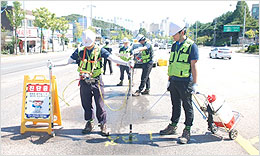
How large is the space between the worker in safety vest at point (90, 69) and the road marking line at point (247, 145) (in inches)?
94.1

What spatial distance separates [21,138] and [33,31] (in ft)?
145

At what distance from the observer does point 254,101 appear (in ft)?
25.3

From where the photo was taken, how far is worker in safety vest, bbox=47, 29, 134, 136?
14.9ft

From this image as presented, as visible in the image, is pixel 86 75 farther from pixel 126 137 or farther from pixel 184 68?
pixel 184 68

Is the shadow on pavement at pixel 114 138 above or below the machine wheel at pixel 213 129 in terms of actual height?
below

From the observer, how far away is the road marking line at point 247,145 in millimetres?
4019

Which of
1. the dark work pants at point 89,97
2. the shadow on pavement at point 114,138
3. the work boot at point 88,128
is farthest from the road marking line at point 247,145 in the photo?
the work boot at point 88,128

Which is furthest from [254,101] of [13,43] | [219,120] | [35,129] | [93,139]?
Answer: [13,43]

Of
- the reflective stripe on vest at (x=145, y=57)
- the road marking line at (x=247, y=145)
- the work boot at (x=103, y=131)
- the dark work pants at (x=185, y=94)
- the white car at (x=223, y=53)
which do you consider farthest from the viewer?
the white car at (x=223, y=53)

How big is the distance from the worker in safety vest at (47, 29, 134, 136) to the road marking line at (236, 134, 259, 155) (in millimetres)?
2391

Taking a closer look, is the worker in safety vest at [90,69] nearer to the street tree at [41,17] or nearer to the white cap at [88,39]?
the white cap at [88,39]

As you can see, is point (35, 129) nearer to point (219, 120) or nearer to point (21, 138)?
point (21, 138)

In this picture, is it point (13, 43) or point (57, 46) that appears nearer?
point (13, 43)

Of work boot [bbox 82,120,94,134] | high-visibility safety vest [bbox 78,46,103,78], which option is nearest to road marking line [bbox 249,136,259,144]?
work boot [bbox 82,120,94,134]
